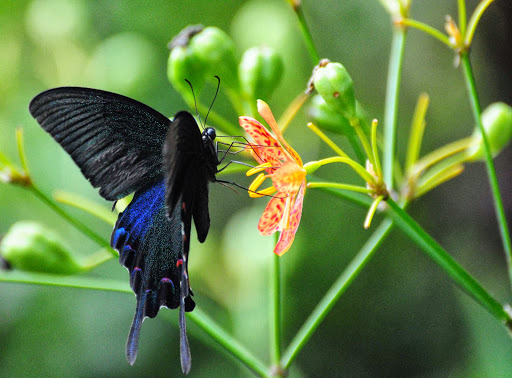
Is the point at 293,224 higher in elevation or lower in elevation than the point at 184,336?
higher

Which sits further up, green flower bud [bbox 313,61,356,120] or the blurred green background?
green flower bud [bbox 313,61,356,120]

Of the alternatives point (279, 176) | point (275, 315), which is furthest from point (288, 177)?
point (275, 315)

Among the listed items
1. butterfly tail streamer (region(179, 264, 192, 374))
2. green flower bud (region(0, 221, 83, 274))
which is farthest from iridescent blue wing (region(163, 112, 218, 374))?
green flower bud (region(0, 221, 83, 274))

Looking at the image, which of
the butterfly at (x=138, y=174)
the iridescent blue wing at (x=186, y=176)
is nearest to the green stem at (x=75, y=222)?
the butterfly at (x=138, y=174)

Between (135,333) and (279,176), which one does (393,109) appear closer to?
(279,176)

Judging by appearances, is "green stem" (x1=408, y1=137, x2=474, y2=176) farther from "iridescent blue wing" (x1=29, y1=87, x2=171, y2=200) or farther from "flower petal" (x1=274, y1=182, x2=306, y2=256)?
"iridescent blue wing" (x1=29, y1=87, x2=171, y2=200)

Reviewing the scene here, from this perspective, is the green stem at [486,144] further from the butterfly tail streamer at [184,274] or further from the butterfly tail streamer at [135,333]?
the butterfly tail streamer at [135,333]
